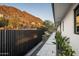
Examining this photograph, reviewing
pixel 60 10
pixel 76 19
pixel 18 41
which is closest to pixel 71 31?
pixel 76 19

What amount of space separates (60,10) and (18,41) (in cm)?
90

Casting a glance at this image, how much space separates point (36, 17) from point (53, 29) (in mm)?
352

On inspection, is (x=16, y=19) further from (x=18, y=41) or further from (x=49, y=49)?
(x=49, y=49)

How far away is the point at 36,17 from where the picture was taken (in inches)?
324

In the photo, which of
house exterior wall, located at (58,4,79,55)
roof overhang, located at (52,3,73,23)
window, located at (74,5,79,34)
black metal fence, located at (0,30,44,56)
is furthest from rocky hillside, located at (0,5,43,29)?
window, located at (74,5,79,34)

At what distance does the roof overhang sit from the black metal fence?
363 millimetres

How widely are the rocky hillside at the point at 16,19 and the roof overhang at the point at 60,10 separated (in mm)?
293

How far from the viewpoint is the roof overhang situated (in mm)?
8156

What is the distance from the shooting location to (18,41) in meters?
8.20

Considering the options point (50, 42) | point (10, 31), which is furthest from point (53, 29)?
point (10, 31)

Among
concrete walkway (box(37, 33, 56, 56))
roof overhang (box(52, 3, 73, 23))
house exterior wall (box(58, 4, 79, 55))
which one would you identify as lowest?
concrete walkway (box(37, 33, 56, 56))

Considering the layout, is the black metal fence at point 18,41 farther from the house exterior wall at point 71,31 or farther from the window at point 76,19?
the window at point 76,19

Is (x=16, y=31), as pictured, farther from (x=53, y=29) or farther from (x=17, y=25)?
(x=53, y=29)

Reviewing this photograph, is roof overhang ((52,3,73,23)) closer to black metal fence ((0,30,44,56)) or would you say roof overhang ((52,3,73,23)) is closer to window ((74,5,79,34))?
window ((74,5,79,34))
